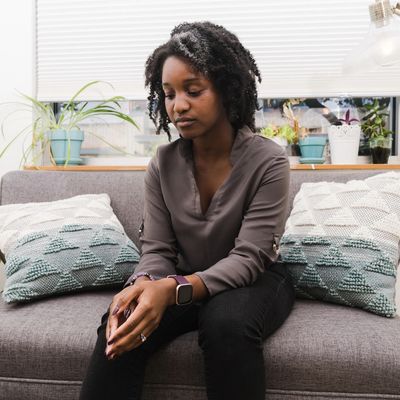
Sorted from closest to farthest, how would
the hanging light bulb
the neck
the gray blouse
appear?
the gray blouse, the neck, the hanging light bulb

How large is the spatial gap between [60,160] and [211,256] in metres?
1.23

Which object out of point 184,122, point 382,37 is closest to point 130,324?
point 184,122

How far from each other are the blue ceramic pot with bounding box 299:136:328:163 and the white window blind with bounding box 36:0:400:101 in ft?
0.75

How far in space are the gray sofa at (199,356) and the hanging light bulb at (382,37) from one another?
0.92 m

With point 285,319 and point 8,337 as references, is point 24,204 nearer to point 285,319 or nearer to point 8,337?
point 8,337

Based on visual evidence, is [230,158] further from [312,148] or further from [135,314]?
[312,148]

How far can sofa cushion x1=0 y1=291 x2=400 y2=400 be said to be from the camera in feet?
3.65

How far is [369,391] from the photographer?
1.11 metres

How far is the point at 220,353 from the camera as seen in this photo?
100 cm

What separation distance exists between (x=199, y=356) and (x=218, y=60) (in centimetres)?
73

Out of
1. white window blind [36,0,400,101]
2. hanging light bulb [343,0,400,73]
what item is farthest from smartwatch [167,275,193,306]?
white window blind [36,0,400,101]

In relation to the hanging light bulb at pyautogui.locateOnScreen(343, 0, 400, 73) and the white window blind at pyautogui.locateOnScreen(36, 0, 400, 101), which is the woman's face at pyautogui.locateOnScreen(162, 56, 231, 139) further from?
the white window blind at pyautogui.locateOnScreen(36, 0, 400, 101)

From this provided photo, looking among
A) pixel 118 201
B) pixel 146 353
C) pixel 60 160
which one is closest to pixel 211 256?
pixel 146 353

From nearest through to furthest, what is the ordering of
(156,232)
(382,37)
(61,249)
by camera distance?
(156,232) < (61,249) < (382,37)
